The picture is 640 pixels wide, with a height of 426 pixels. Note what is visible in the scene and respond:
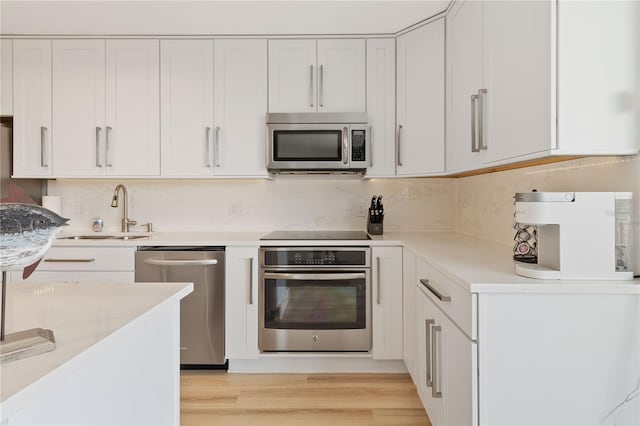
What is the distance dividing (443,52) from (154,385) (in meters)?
2.39

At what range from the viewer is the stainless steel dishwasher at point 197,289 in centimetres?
255

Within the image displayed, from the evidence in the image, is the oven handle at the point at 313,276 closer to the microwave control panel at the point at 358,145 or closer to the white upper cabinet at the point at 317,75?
the microwave control panel at the point at 358,145

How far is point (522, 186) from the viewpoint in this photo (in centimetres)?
211

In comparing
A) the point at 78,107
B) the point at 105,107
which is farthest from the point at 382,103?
the point at 78,107

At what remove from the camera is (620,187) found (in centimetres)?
139

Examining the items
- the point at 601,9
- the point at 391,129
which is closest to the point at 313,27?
the point at 391,129

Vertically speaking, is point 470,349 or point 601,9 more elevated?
point 601,9

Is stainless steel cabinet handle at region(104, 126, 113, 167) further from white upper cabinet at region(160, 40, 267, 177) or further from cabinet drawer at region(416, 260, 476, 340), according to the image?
cabinet drawer at region(416, 260, 476, 340)

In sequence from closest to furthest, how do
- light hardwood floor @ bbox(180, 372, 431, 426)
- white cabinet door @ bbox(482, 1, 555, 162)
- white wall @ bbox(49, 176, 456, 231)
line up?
white cabinet door @ bbox(482, 1, 555, 162), light hardwood floor @ bbox(180, 372, 431, 426), white wall @ bbox(49, 176, 456, 231)

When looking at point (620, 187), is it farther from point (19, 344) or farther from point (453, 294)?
point (19, 344)

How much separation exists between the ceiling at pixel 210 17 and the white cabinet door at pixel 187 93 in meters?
0.12

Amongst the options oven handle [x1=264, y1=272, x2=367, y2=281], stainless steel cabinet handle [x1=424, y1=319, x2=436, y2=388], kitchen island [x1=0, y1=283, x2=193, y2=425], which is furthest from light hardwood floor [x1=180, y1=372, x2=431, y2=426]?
kitchen island [x1=0, y1=283, x2=193, y2=425]

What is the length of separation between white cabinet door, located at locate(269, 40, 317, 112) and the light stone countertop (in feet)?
3.19

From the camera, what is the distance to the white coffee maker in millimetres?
1256
